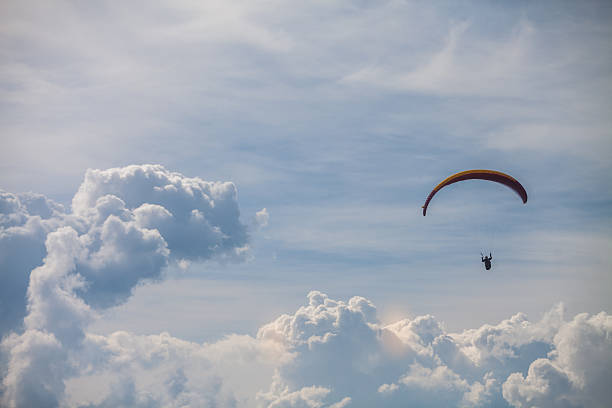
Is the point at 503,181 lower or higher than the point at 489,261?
higher

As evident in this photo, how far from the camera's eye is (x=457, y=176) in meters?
81.9

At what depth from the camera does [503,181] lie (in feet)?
270

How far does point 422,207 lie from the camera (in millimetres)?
82188

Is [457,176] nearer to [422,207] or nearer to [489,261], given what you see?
[422,207]

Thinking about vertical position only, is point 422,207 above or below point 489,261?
above

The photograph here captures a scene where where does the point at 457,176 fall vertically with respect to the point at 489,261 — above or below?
above

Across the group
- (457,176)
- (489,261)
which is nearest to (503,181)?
(457,176)

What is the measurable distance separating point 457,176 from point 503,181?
7734 mm

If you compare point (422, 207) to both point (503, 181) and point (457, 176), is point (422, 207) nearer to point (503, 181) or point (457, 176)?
point (457, 176)

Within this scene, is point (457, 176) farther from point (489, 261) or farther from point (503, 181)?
point (489, 261)

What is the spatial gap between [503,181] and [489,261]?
44.0 feet

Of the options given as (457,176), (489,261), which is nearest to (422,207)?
(457,176)

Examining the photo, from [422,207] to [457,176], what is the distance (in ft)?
24.8
